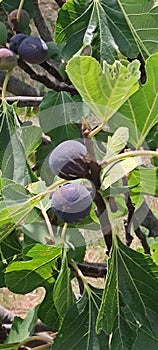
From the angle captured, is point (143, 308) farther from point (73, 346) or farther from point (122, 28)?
point (122, 28)

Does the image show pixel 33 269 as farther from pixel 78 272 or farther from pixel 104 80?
pixel 104 80

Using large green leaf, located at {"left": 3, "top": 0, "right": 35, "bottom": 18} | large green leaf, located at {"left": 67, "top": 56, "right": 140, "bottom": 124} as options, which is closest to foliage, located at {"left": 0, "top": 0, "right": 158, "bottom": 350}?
large green leaf, located at {"left": 67, "top": 56, "right": 140, "bottom": 124}

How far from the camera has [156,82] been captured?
23.8 inches

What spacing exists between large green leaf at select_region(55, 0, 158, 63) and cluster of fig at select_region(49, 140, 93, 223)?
21 centimetres

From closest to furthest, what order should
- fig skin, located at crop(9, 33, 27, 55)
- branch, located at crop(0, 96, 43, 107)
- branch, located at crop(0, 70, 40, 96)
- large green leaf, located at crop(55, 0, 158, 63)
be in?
large green leaf, located at crop(55, 0, 158, 63), fig skin, located at crop(9, 33, 27, 55), branch, located at crop(0, 96, 43, 107), branch, located at crop(0, 70, 40, 96)

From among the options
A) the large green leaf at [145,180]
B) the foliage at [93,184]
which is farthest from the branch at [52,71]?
the large green leaf at [145,180]

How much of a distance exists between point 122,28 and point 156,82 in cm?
24

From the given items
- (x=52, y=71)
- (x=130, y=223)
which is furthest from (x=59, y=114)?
(x=130, y=223)

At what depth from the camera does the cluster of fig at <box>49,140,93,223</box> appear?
589mm

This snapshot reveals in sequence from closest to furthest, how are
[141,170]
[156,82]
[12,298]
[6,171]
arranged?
[156,82]
[141,170]
[6,171]
[12,298]

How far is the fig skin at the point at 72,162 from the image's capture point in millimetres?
588

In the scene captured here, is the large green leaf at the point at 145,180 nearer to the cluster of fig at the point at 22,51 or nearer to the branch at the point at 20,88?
the cluster of fig at the point at 22,51

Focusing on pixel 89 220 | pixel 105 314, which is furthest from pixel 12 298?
pixel 105 314

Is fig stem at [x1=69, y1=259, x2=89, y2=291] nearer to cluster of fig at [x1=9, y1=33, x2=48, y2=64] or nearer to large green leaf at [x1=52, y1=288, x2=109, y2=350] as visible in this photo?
large green leaf at [x1=52, y1=288, x2=109, y2=350]
